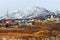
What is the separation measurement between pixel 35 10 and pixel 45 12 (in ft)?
20.4

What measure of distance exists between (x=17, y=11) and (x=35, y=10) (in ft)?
32.6

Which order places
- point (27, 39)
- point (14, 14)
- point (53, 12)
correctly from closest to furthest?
1. point (27, 39)
2. point (53, 12)
3. point (14, 14)

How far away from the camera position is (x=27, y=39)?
28500mm

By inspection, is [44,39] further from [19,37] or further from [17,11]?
[17,11]

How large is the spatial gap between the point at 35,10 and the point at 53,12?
10.1 meters

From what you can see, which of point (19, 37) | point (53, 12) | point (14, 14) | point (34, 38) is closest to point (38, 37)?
point (34, 38)

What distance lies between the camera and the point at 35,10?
10750 centimetres

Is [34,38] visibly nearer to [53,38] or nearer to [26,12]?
[53,38]

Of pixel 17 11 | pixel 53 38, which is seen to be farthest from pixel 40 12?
pixel 53 38

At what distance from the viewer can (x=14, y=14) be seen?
358ft

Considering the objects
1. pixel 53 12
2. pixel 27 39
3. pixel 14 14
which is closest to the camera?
pixel 27 39

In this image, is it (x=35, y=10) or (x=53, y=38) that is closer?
(x=53, y=38)

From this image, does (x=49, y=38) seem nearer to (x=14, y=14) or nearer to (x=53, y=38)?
(x=53, y=38)

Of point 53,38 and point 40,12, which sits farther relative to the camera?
point 40,12
